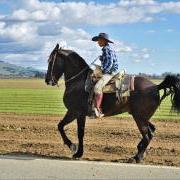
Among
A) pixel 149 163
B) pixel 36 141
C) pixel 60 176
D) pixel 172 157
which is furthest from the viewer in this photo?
pixel 36 141

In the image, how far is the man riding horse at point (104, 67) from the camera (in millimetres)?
12172

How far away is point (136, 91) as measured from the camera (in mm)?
12242

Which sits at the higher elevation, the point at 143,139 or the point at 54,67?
the point at 54,67

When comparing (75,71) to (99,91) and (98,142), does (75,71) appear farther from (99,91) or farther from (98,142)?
(98,142)

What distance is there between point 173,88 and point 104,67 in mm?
1739

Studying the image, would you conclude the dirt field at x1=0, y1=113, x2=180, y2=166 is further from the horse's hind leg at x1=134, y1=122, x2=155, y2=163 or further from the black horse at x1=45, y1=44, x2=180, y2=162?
the black horse at x1=45, y1=44, x2=180, y2=162

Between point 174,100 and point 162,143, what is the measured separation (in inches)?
127

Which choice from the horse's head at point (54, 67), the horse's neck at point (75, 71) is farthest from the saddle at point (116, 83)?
the horse's head at point (54, 67)

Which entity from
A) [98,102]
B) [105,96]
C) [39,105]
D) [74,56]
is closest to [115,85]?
[105,96]

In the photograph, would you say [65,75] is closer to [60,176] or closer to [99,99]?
[99,99]

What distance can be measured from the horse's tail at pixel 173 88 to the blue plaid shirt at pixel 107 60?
124 centimetres

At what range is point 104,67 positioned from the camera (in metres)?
12.3

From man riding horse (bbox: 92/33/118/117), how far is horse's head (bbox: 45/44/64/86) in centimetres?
113

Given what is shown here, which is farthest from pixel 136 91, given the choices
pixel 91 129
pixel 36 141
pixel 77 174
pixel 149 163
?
pixel 91 129
